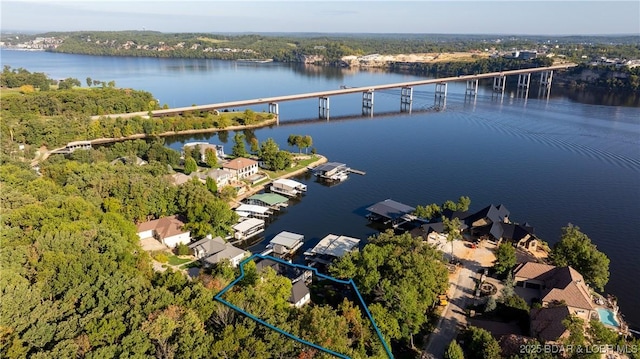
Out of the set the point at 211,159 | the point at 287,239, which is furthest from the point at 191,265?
the point at 211,159

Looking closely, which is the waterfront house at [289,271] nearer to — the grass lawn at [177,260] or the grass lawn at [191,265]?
the grass lawn at [191,265]

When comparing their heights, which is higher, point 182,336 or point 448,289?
point 182,336

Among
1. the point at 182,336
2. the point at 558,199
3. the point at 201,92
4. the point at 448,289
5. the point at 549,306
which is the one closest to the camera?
the point at 182,336

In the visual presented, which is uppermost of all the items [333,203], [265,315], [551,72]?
[551,72]

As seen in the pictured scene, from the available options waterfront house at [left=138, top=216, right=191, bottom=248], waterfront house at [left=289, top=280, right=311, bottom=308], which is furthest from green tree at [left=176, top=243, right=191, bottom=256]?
waterfront house at [left=289, top=280, right=311, bottom=308]

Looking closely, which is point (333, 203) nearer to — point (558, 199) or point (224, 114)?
point (558, 199)

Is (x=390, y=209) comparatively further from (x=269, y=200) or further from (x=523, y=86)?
(x=523, y=86)

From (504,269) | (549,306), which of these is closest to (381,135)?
(504,269)
